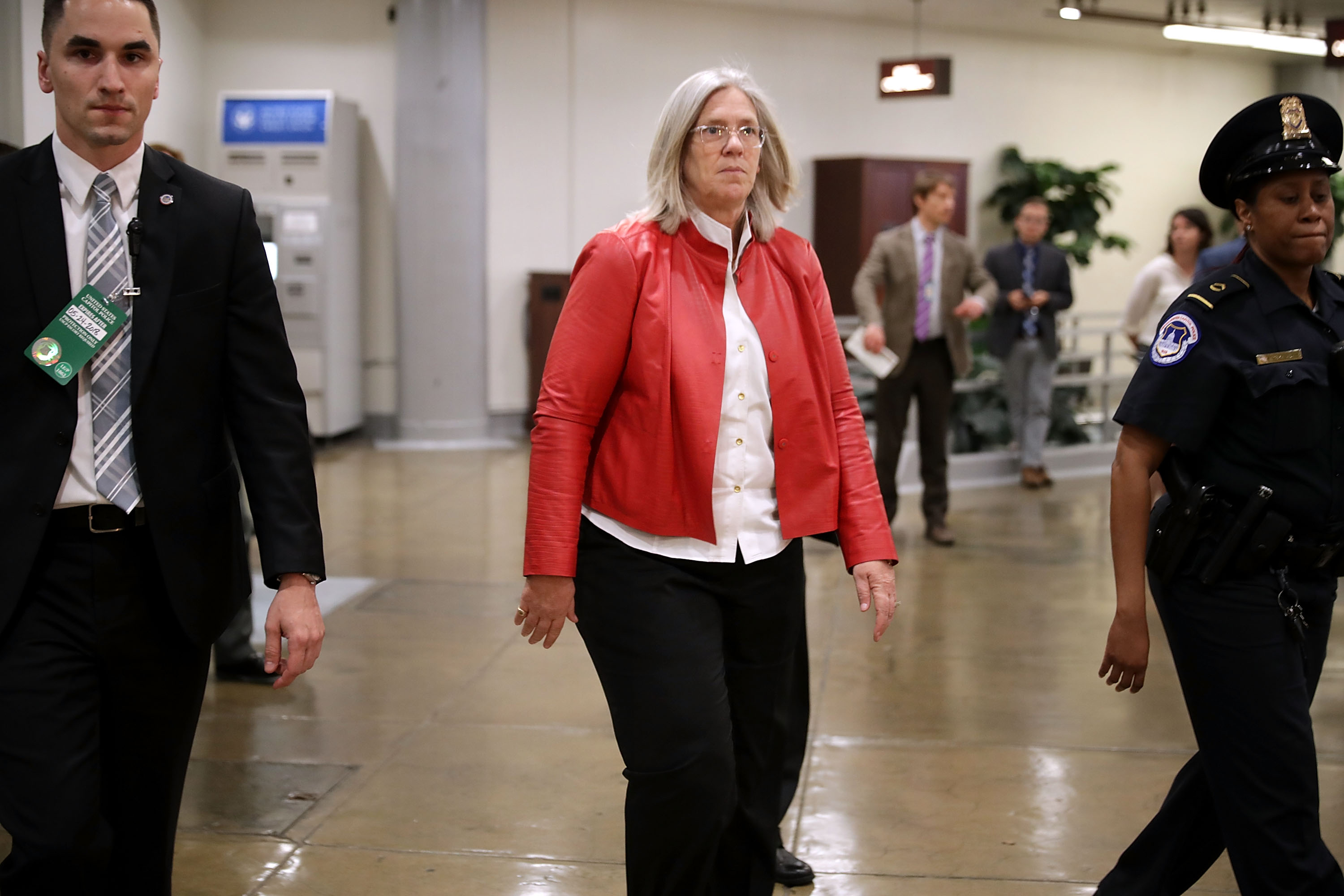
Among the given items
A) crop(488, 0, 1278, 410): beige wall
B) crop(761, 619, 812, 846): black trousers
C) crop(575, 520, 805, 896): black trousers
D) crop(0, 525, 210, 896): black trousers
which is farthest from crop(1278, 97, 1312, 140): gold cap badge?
crop(488, 0, 1278, 410): beige wall

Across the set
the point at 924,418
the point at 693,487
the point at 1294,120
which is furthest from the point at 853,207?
the point at 693,487

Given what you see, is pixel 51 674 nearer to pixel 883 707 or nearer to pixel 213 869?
pixel 213 869

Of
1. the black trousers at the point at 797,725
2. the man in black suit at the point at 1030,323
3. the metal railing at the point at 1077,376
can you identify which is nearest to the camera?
the black trousers at the point at 797,725

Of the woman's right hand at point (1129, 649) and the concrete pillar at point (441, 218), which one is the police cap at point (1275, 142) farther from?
the concrete pillar at point (441, 218)

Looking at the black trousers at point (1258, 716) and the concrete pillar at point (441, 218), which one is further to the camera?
the concrete pillar at point (441, 218)

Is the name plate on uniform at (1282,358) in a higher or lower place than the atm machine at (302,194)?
lower

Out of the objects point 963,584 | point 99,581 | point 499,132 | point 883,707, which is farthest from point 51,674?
point 499,132

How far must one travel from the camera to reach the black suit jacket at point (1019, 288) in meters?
8.42

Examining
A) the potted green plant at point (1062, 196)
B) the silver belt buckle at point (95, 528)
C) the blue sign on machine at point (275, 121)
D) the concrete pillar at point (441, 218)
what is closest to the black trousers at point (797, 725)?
the silver belt buckle at point (95, 528)

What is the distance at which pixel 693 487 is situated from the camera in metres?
2.23

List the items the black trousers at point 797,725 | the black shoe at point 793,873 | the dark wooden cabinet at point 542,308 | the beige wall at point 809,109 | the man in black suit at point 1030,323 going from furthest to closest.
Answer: the beige wall at point 809,109 → the dark wooden cabinet at point 542,308 → the man in black suit at point 1030,323 → the black shoe at point 793,873 → the black trousers at point 797,725

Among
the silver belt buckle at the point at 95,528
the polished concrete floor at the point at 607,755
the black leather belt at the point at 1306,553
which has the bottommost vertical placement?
the polished concrete floor at the point at 607,755

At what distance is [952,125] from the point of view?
44.4 feet

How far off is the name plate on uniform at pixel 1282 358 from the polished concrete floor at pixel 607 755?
134 cm
